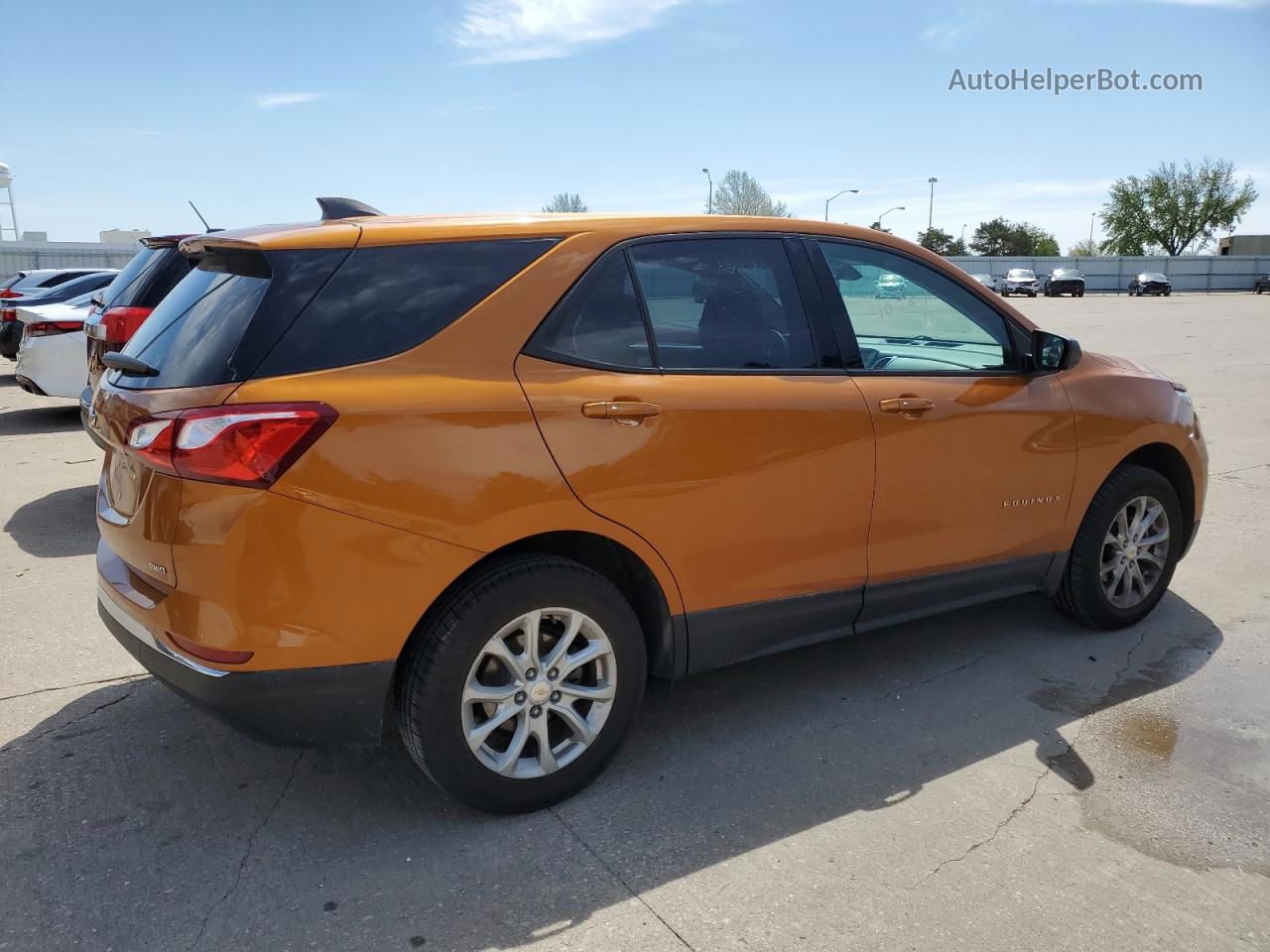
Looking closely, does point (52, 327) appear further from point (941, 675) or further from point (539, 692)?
point (941, 675)

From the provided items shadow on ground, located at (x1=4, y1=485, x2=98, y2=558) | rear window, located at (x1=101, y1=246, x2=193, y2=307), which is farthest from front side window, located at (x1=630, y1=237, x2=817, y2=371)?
rear window, located at (x1=101, y1=246, x2=193, y2=307)

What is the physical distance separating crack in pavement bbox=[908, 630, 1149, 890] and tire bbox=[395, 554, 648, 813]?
1.02m

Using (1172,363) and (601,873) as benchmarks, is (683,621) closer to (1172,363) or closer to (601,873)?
(601,873)

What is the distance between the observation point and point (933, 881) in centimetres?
274

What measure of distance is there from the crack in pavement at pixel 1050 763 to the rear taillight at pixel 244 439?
2021mm

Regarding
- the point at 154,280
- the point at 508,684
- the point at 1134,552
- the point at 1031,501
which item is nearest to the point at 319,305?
the point at 508,684

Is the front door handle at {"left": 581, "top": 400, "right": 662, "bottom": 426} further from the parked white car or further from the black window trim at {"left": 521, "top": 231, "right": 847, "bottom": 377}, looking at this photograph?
the parked white car

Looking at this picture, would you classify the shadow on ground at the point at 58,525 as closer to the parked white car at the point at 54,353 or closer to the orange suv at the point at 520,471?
the parked white car at the point at 54,353

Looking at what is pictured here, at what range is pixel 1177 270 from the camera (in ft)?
235

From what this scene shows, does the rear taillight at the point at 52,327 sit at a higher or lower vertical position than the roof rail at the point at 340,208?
lower

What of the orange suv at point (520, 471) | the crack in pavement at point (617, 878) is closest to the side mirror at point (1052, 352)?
the orange suv at point (520, 471)

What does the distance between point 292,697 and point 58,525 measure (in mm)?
4740

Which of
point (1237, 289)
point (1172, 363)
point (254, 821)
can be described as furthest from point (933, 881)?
point (1237, 289)

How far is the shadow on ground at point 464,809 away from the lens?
2.57 meters
